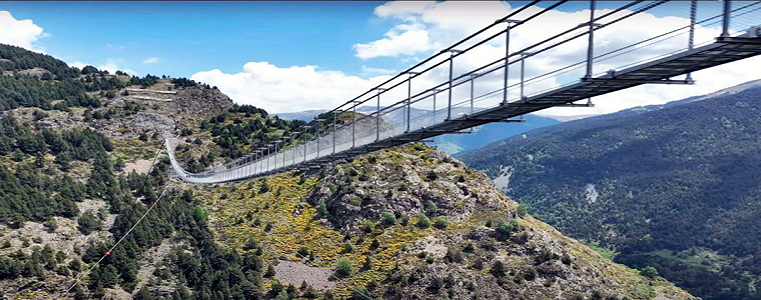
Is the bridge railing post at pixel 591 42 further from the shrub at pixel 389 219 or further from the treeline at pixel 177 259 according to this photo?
the shrub at pixel 389 219

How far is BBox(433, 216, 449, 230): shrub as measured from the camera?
239 feet

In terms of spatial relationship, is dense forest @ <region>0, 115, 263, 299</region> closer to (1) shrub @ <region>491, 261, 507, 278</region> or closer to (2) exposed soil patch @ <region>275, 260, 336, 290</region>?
(2) exposed soil patch @ <region>275, 260, 336, 290</region>

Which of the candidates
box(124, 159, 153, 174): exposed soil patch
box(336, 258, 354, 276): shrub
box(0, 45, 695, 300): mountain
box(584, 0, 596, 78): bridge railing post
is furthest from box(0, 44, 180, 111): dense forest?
box(584, 0, 596, 78): bridge railing post

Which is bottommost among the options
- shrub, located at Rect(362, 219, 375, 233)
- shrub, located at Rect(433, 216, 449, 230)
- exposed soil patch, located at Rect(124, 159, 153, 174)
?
shrub, located at Rect(362, 219, 375, 233)

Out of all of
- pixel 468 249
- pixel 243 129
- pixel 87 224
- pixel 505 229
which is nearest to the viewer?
pixel 87 224

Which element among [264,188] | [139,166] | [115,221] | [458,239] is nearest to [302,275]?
[458,239]

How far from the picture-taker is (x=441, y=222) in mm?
73062

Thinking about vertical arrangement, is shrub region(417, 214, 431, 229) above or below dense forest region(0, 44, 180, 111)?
below

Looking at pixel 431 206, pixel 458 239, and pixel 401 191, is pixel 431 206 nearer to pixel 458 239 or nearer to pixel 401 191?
pixel 401 191

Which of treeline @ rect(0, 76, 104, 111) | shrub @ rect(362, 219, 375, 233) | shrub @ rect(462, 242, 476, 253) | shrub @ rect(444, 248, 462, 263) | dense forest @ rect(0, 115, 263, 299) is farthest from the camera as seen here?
treeline @ rect(0, 76, 104, 111)

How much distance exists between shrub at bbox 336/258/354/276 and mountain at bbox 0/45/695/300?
111mm

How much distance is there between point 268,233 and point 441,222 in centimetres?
1981

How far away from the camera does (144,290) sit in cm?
5703

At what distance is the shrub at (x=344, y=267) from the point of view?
6581 cm
